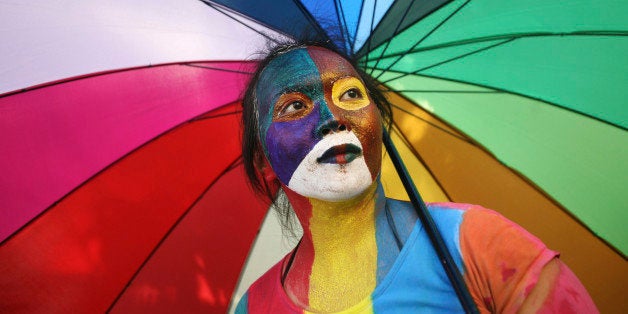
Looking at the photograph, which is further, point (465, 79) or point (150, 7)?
point (465, 79)

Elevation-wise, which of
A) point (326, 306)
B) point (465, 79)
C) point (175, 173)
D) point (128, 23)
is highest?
point (128, 23)

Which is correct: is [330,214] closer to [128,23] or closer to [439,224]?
[439,224]

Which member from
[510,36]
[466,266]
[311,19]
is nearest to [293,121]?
[311,19]

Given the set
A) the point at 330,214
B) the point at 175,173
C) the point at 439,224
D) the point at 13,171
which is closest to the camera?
the point at 439,224

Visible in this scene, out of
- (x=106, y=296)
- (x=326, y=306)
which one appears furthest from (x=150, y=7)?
(x=326, y=306)

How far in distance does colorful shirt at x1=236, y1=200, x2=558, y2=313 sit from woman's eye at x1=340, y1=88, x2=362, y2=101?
62 cm

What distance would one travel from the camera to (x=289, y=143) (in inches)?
69.1

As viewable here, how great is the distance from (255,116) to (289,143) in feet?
1.60

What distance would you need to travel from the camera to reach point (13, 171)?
1.99 meters

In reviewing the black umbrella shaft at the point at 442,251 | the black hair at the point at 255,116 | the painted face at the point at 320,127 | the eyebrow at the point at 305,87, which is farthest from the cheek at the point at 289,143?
the black umbrella shaft at the point at 442,251

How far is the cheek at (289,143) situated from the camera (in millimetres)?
1702

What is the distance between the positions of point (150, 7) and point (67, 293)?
5.13 ft

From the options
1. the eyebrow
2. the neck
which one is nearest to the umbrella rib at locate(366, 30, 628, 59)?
the eyebrow

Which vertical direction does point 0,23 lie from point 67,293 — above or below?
above
